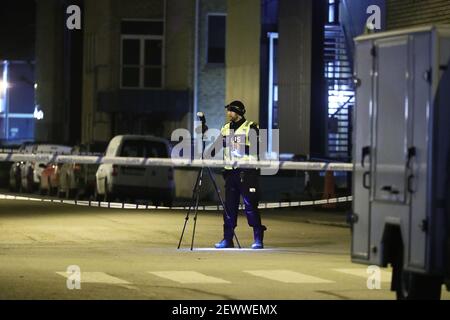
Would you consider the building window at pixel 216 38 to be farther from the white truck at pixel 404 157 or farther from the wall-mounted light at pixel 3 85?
the wall-mounted light at pixel 3 85

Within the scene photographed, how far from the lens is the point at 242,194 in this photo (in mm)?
16266

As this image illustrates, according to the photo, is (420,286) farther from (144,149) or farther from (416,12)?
(144,149)

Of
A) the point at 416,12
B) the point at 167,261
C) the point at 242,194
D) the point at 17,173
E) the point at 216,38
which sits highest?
the point at 216,38

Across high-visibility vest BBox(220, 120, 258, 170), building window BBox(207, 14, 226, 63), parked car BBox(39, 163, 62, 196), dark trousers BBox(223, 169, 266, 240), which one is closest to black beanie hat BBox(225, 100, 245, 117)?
high-visibility vest BBox(220, 120, 258, 170)

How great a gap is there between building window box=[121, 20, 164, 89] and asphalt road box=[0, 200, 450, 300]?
69.6 feet

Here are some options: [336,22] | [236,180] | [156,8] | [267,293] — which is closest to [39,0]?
[156,8]

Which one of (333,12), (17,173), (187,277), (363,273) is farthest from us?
(17,173)

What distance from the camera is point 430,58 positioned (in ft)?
32.8

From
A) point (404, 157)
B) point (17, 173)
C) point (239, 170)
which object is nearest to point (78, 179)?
point (17, 173)

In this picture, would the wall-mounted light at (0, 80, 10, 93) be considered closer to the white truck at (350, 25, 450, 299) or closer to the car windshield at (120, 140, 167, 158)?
the car windshield at (120, 140, 167, 158)

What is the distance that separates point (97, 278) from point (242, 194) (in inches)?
154

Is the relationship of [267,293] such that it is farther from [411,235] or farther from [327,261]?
[327,261]

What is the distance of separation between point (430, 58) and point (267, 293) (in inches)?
123

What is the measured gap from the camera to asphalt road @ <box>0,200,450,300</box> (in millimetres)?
11891
